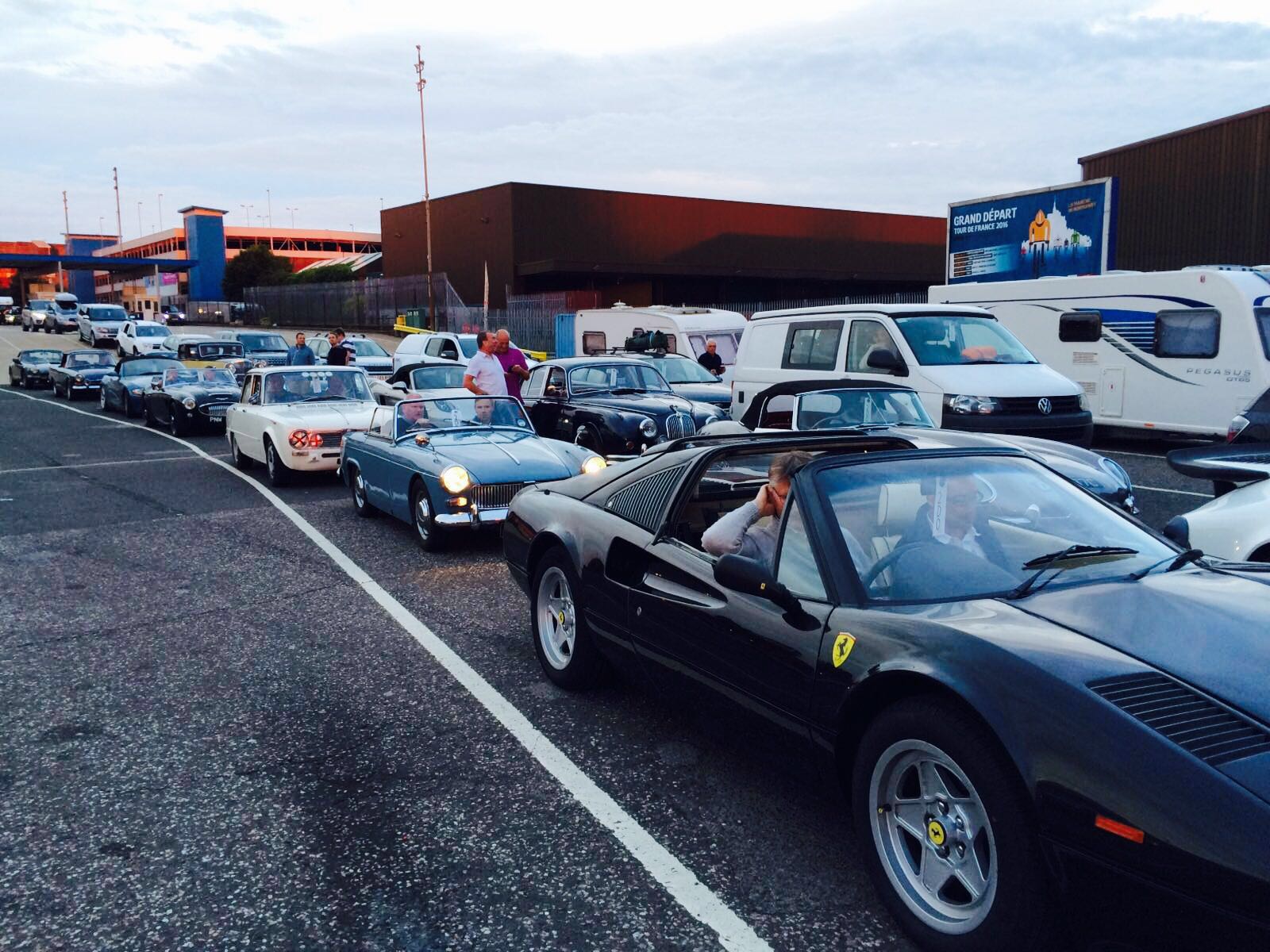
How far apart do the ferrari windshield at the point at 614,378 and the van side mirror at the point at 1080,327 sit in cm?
657

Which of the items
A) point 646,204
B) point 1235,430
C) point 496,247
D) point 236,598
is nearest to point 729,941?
point 236,598

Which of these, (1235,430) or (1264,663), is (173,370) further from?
(1264,663)

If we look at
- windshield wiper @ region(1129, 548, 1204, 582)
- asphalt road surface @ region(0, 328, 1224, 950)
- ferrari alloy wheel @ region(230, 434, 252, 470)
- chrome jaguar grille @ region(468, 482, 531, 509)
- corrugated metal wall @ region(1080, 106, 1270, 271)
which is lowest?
asphalt road surface @ region(0, 328, 1224, 950)

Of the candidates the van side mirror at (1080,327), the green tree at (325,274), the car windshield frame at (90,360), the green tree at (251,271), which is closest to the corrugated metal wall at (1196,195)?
the van side mirror at (1080,327)

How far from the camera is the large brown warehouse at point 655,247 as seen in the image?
42469 mm

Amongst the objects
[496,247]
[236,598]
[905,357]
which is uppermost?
[496,247]

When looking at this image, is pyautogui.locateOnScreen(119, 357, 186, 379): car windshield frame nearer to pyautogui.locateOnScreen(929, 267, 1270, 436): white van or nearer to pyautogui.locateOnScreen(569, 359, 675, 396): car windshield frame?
pyautogui.locateOnScreen(569, 359, 675, 396): car windshield frame

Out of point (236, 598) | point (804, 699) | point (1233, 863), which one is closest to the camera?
point (1233, 863)

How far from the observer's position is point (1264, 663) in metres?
2.73

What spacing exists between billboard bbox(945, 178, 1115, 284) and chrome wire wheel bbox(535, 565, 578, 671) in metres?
19.0

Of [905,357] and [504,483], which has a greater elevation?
[905,357]

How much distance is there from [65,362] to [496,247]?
18.4 m

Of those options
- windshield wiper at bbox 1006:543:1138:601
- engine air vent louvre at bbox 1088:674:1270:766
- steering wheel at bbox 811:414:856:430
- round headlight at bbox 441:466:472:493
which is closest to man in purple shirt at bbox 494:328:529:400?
round headlight at bbox 441:466:472:493

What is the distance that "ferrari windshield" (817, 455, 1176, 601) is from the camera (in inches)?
133
